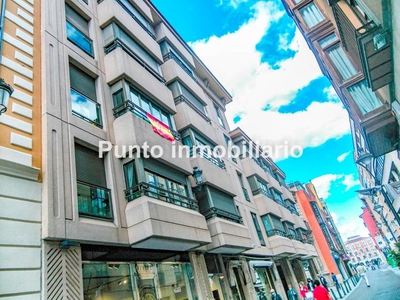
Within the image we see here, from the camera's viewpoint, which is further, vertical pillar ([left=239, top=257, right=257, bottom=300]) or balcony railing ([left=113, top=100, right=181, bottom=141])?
vertical pillar ([left=239, top=257, right=257, bottom=300])

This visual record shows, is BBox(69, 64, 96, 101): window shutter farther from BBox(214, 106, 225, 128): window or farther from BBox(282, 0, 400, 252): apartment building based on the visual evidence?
BBox(214, 106, 225, 128): window

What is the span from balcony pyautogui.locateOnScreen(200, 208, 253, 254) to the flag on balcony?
12.4 feet

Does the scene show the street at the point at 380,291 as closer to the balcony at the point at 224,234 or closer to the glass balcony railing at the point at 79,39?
the balcony at the point at 224,234

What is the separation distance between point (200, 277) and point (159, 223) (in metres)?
3.85

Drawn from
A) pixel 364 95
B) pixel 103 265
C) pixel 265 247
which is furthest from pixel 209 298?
pixel 364 95

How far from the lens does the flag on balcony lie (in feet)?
35.7

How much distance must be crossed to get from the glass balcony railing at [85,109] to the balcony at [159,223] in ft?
8.98

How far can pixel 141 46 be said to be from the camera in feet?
44.9

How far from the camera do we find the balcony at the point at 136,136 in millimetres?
9008

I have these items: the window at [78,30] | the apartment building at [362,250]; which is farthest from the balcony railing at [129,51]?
the apartment building at [362,250]

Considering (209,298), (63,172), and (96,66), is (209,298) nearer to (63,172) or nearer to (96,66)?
(63,172)

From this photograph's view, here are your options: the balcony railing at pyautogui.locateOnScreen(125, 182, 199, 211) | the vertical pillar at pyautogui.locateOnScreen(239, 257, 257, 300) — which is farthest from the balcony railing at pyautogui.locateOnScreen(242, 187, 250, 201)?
the balcony railing at pyautogui.locateOnScreen(125, 182, 199, 211)

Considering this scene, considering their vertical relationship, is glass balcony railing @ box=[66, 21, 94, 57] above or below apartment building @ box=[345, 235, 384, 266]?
above

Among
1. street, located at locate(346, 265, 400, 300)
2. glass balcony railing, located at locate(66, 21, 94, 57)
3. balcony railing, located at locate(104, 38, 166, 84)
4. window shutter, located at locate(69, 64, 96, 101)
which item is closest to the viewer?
window shutter, located at locate(69, 64, 96, 101)
